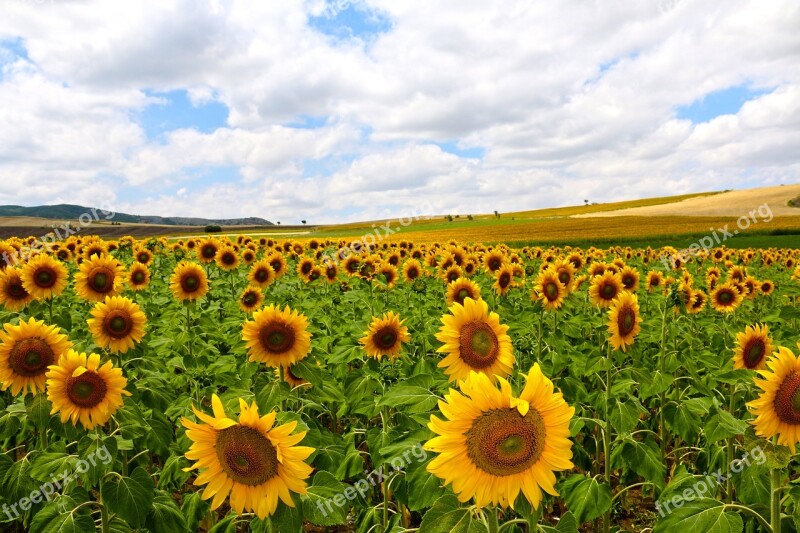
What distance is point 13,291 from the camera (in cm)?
629

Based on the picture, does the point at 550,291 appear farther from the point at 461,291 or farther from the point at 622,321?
the point at 622,321

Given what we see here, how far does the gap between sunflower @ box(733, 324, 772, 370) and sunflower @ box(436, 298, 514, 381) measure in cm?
271

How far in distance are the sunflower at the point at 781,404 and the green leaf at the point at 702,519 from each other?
1.58 ft

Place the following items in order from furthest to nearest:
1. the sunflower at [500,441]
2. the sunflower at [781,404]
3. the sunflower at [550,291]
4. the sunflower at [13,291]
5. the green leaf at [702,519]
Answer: the sunflower at [550,291]
the sunflower at [13,291]
the sunflower at [781,404]
the green leaf at [702,519]
the sunflower at [500,441]

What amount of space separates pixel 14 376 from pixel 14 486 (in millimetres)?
889

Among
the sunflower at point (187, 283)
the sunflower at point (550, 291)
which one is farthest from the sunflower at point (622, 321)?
the sunflower at point (187, 283)

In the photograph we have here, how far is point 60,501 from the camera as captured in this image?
12.0 feet

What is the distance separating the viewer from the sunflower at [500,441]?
7.35 feet

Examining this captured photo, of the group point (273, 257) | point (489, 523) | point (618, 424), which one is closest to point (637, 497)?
point (618, 424)

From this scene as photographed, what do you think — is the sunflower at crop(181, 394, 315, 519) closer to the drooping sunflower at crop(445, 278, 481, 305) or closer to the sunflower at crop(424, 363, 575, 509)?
the sunflower at crop(424, 363, 575, 509)

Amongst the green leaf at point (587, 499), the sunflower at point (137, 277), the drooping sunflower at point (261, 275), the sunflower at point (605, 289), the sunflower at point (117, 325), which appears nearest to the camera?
the green leaf at point (587, 499)

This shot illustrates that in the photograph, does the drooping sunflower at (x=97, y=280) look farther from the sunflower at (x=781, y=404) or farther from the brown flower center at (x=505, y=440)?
the sunflower at (x=781, y=404)

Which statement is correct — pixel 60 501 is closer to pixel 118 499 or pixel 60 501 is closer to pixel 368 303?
pixel 118 499

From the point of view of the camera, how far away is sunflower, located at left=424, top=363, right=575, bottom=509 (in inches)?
88.2
